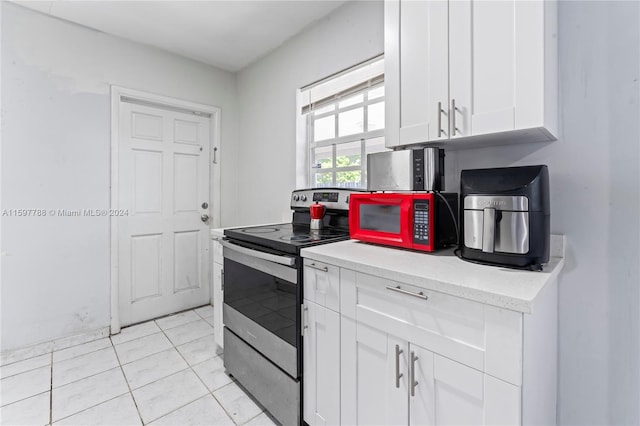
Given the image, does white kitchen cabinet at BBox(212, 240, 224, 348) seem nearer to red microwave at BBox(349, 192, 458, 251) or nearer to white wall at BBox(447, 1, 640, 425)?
red microwave at BBox(349, 192, 458, 251)

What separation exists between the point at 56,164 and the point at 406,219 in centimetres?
263

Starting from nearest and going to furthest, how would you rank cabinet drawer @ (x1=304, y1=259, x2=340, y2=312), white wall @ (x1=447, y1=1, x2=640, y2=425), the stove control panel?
1. white wall @ (x1=447, y1=1, x2=640, y2=425)
2. cabinet drawer @ (x1=304, y1=259, x2=340, y2=312)
3. the stove control panel

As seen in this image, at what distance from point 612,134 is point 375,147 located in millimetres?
1199

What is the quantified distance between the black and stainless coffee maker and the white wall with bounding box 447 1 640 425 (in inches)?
10.9

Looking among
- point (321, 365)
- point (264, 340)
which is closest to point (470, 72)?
point (321, 365)

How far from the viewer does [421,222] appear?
4.17 feet

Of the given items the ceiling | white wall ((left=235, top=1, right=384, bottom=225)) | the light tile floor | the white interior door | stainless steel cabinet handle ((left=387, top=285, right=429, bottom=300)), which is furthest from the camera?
the white interior door

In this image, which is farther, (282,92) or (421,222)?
(282,92)

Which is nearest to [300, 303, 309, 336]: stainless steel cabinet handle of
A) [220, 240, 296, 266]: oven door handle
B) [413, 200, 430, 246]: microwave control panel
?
[220, 240, 296, 266]: oven door handle

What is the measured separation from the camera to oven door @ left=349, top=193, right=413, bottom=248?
1.31 m

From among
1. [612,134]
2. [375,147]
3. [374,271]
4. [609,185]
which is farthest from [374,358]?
[375,147]

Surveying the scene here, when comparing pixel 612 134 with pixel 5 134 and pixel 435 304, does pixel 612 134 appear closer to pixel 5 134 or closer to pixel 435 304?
pixel 435 304

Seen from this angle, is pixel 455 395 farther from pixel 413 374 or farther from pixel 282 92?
pixel 282 92

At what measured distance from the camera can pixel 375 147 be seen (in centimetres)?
206
